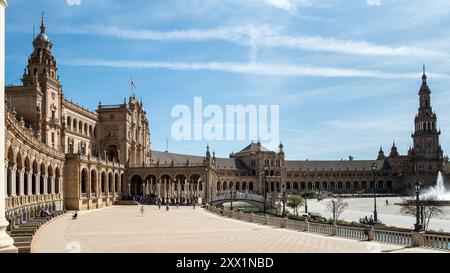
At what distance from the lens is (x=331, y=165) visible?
178 metres

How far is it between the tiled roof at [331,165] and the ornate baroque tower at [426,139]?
15.6m

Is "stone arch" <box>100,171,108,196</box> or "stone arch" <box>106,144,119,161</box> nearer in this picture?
"stone arch" <box>100,171,108,196</box>

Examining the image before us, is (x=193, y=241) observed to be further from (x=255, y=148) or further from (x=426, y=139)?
(x=426, y=139)

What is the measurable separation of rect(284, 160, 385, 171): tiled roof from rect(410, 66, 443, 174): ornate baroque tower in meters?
15.6

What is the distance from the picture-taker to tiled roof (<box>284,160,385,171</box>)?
175250 millimetres

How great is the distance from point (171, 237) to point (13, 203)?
14350mm

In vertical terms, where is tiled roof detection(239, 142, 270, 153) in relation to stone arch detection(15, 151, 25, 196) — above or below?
above

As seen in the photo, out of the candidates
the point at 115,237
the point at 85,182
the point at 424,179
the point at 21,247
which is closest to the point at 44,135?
the point at 85,182

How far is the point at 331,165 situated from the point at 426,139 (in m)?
32.2

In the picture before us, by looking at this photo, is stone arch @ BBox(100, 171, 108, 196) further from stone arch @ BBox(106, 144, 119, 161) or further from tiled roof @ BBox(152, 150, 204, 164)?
tiled roof @ BBox(152, 150, 204, 164)

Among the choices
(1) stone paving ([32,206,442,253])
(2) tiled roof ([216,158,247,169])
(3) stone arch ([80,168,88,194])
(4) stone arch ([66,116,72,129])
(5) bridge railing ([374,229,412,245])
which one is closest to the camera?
(1) stone paving ([32,206,442,253])

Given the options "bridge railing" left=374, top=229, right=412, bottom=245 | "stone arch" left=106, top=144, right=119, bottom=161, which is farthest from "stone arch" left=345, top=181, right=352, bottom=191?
"bridge railing" left=374, top=229, right=412, bottom=245

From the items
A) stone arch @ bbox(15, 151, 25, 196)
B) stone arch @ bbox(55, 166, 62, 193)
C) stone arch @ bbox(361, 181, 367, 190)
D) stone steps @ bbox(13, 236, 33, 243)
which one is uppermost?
stone arch @ bbox(15, 151, 25, 196)

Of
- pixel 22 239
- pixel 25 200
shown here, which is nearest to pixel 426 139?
pixel 25 200
